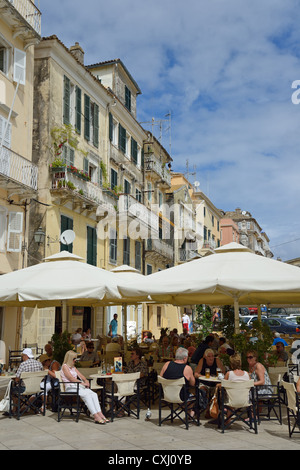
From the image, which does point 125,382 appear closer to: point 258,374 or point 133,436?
point 133,436

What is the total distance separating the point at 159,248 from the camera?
111 ft

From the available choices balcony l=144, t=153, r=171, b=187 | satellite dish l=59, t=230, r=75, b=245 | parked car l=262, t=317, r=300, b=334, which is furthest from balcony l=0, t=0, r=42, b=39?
parked car l=262, t=317, r=300, b=334

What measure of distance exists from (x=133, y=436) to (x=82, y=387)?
4.93ft

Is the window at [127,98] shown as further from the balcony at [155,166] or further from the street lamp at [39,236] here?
the street lamp at [39,236]

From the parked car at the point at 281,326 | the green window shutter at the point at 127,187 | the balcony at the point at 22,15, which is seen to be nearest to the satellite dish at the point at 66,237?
the balcony at the point at 22,15

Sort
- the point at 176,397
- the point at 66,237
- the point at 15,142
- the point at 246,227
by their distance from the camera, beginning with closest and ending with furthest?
1. the point at 176,397
2. the point at 15,142
3. the point at 66,237
4. the point at 246,227

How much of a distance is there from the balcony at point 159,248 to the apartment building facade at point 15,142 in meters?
14.5

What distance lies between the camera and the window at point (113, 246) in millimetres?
25562

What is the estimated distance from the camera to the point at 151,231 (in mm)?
30938

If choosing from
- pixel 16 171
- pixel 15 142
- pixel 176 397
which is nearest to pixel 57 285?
pixel 176 397

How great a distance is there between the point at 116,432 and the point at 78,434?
Result: 1.80 feet

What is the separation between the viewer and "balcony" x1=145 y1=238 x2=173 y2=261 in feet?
106
